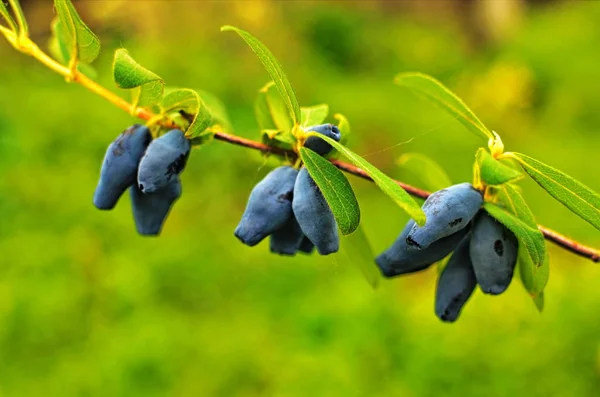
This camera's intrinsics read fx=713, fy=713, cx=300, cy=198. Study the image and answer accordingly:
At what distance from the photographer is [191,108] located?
0.59 m

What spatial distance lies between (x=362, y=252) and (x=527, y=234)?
0.56ft

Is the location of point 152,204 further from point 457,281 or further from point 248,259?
point 248,259

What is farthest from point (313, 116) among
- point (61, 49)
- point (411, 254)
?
point (61, 49)

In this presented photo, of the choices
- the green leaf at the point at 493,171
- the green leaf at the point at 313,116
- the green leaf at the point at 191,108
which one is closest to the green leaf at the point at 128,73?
the green leaf at the point at 191,108

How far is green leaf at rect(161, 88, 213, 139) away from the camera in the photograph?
55cm

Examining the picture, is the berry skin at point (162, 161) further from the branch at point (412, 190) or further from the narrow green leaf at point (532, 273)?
the narrow green leaf at point (532, 273)

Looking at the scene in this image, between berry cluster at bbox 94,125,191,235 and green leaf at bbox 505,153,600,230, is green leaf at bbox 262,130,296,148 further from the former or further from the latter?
green leaf at bbox 505,153,600,230

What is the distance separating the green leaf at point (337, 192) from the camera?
19.3 inches

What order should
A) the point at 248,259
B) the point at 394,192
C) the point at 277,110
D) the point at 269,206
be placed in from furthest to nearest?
1. the point at 248,259
2. the point at 277,110
3. the point at 269,206
4. the point at 394,192

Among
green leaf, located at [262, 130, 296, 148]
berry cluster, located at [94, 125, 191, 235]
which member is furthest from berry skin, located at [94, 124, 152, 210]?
green leaf, located at [262, 130, 296, 148]

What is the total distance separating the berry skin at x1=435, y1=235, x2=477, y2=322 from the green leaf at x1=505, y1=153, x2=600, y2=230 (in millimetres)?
86

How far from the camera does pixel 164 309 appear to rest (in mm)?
2408

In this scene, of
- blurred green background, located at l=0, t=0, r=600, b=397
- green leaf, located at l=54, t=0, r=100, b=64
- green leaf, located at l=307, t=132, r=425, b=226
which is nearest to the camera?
green leaf, located at l=307, t=132, r=425, b=226

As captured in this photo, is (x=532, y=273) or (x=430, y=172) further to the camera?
(x=430, y=172)
